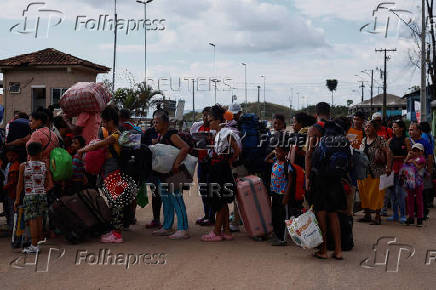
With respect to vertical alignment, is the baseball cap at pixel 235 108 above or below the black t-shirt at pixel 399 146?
above

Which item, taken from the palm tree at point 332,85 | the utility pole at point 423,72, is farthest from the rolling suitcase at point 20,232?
the palm tree at point 332,85

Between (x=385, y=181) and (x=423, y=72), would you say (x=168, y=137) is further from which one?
(x=423, y=72)

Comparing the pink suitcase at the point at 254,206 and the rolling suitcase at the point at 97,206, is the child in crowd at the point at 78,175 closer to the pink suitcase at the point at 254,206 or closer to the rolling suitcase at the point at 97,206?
the rolling suitcase at the point at 97,206

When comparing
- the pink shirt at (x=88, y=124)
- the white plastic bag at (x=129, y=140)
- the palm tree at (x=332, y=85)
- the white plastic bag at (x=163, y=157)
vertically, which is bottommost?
the white plastic bag at (x=163, y=157)

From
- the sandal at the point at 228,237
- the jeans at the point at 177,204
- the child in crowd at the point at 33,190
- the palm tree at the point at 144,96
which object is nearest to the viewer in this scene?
the child in crowd at the point at 33,190

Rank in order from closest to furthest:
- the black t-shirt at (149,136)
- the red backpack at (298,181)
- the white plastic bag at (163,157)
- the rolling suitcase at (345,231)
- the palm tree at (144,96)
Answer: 1. the rolling suitcase at (345,231)
2. the red backpack at (298,181)
3. the white plastic bag at (163,157)
4. the black t-shirt at (149,136)
5. the palm tree at (144,96)

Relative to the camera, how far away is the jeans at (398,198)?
28.6 feet

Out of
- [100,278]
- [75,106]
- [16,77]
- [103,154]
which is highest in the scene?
[16,77]

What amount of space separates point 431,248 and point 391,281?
183 cm

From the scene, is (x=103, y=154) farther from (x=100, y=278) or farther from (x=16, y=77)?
(x=16, y=77)

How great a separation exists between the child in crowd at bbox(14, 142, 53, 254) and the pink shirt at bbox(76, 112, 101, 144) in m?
1.48

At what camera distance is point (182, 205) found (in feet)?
24.1

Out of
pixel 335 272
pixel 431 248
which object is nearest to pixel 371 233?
pixel 431 248

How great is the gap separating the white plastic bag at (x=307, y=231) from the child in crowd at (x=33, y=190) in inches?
123
